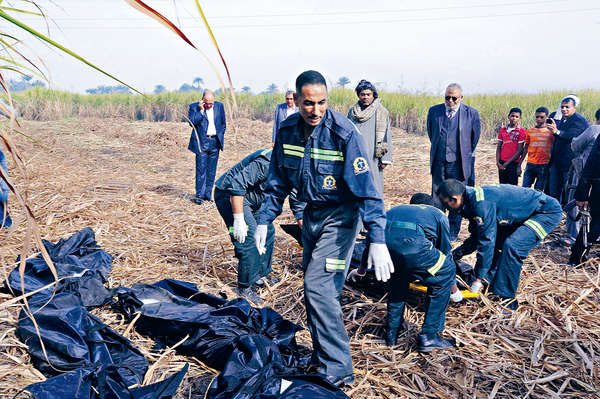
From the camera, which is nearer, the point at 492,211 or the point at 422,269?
the point at 422,269

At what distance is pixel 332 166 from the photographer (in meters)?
2.68

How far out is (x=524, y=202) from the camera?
3.95 m

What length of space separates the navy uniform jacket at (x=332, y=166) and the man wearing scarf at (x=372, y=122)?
104 inches

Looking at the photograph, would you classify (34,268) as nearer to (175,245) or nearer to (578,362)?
(175,245)

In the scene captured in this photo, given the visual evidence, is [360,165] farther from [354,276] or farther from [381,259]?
[354,276]

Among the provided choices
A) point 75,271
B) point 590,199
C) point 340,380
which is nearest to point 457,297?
point 340,380

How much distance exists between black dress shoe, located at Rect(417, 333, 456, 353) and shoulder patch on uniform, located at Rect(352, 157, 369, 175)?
1.45 meters

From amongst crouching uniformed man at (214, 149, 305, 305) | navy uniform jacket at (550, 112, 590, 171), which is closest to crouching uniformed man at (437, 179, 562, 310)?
crouching uniformed man at (214, 149, 305, 305)

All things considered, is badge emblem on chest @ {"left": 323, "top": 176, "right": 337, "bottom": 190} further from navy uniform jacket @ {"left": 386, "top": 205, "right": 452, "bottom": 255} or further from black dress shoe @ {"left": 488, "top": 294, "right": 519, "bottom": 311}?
black dress shoe @ {"left": 488, "top": 294, "right": 519, "bottom": 311}

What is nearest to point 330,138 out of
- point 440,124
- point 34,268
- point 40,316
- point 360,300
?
point 360,300

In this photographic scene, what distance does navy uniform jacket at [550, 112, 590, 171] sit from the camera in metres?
6.22

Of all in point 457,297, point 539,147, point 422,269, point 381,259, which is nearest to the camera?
point 381,259

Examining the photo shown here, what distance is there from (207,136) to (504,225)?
5263mm

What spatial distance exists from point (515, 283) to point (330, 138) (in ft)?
7.96
